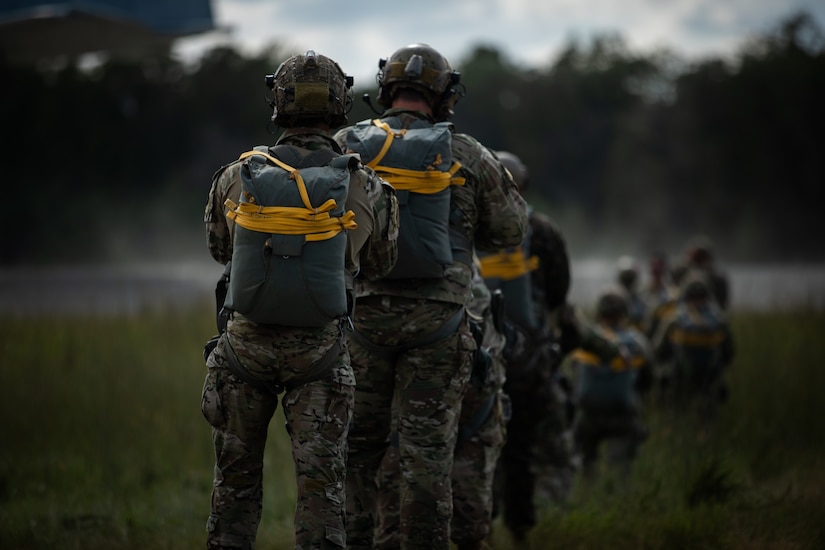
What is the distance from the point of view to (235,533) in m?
4.16

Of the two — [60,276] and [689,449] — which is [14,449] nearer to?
[689,449]

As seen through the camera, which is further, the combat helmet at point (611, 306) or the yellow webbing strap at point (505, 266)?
the combat helmet at point (611, 306)

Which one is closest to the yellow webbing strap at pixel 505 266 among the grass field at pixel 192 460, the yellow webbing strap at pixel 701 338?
the grass field at pixel 192 460

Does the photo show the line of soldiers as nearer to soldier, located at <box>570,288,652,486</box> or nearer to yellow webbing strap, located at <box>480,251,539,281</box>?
yellow webbing strap, located at <box>480,251,539,281</box>

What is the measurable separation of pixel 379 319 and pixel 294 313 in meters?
0.82

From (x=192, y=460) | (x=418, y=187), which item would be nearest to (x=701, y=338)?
(x=192, y=460)

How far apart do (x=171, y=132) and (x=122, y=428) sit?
21552 millimetres

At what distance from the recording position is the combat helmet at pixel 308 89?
4.27m

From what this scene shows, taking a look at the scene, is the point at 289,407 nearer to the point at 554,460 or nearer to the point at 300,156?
the point at 300,156

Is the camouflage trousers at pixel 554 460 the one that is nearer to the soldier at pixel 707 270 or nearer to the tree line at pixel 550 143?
the soldier at pixel 707 270

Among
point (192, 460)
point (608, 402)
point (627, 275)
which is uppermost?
point (627, 275)

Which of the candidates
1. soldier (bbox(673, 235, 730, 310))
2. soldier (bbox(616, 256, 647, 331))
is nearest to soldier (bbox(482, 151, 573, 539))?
soldier (bbox(616, 256, 647, 331))

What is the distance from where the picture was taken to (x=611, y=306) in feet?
27.9

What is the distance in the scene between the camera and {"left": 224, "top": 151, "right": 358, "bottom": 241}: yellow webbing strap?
13.2 ft
